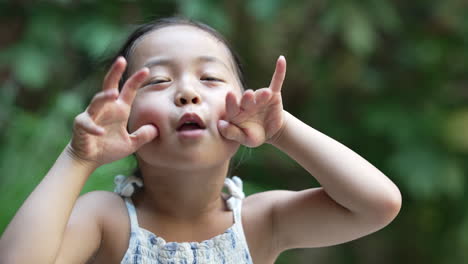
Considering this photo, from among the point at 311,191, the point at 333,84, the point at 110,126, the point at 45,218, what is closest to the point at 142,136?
the point at 110,126

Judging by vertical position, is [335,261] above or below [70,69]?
below

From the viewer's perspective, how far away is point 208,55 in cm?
79

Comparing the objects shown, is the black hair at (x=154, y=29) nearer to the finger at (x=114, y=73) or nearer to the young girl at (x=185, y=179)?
the young girl at (x=185, y=179)

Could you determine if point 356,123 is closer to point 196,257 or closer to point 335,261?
point 335,261

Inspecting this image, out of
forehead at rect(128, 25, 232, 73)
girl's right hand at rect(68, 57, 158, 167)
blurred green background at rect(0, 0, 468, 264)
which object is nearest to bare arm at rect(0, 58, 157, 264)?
girl's right hand at rect(68, 57, 158, 167)

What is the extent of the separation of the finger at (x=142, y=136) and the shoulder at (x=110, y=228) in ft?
0.35

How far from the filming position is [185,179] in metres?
0.77

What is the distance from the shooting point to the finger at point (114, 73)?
0.65 m

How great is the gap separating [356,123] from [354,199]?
1.30 m

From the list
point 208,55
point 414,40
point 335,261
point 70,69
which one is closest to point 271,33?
point 414,40

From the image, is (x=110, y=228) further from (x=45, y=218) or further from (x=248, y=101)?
(x=248, y=101)

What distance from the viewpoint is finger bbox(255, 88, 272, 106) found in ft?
2.30

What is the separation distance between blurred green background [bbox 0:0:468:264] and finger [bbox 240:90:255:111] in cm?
102

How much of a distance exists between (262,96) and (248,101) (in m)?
0.02
